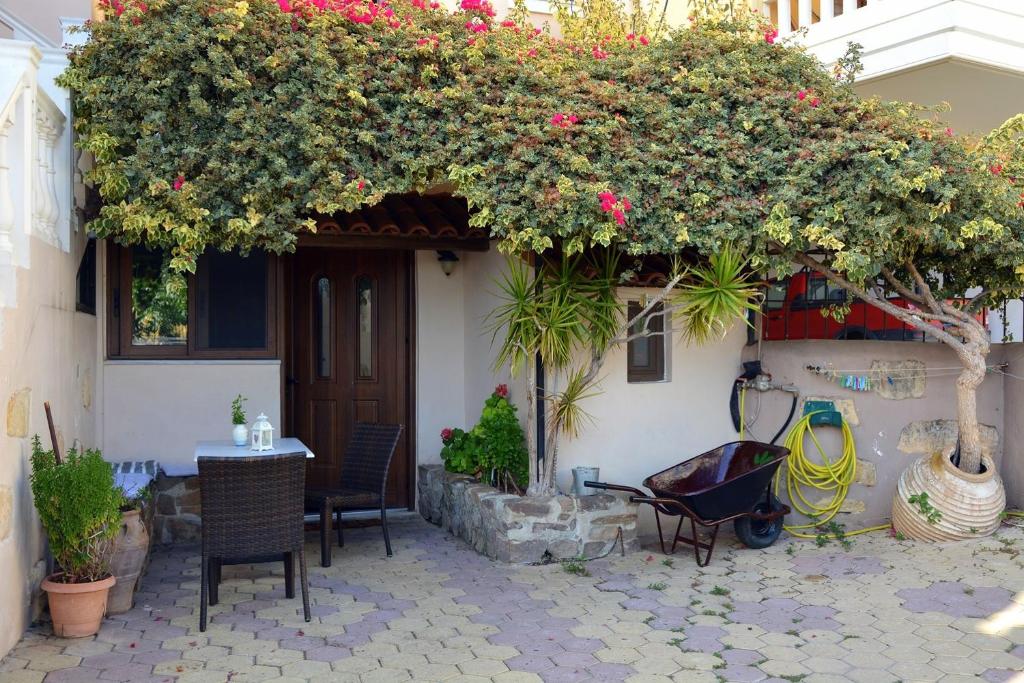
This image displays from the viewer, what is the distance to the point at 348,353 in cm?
830

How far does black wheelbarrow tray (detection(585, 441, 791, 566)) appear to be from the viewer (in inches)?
247

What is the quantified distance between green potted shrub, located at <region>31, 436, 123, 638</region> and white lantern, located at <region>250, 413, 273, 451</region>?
4.15 ft

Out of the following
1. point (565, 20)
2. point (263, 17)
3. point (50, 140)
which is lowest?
point (50, 140)

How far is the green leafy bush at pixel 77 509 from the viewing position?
4539 mm

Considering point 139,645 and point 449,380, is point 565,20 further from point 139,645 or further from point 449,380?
point 139,645

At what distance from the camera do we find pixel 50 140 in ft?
16.9

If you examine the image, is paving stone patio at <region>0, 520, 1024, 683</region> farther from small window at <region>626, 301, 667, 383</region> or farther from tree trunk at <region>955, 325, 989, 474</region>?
small window at <region>626, 301, 667, 383</region>

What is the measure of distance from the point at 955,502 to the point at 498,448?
3375 millimetres

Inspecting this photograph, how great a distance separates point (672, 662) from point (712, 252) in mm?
2635

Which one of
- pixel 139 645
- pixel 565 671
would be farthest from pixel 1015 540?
pixel 139 645

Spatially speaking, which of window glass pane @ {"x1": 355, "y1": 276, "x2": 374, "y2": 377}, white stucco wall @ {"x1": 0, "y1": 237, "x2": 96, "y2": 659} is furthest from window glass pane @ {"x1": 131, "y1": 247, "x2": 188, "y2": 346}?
window glass pane @ {"x1": 355, "y1": 276, "x2": 374, "y2": 377}

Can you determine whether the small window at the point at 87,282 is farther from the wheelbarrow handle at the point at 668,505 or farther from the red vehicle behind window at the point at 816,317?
the red vehicle behind window at the point at 816,317

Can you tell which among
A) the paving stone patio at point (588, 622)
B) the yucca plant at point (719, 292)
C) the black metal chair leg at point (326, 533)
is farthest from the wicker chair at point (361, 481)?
the yucca plant at point (719, 292)

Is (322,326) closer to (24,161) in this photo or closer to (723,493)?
(24,161)
